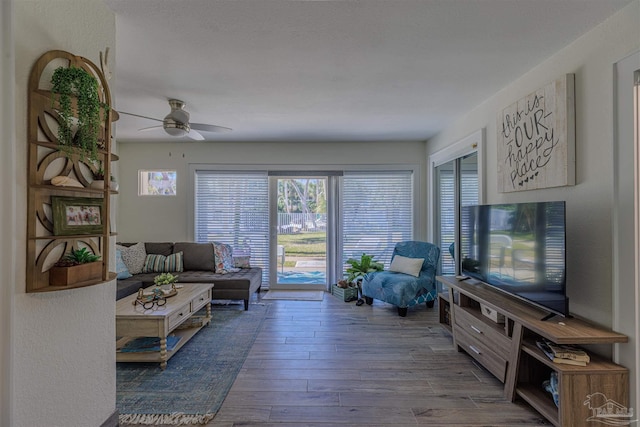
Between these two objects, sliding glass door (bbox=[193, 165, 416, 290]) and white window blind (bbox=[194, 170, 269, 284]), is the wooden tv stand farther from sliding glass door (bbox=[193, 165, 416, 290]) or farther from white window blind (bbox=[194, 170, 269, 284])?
white window blind (bbox=[194, 170, 269, 284])

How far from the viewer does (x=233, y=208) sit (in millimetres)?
5305

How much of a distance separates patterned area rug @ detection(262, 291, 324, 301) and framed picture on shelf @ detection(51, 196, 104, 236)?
3.54 metres

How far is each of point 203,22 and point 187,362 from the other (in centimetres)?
264

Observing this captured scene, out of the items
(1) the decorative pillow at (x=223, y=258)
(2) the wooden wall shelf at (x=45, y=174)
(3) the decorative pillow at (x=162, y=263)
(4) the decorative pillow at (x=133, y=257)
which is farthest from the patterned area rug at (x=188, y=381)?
(4) the decorative pillow at (x=133, y=257)

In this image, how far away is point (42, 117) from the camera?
4.51 ft

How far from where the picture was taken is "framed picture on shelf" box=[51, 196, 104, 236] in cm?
142

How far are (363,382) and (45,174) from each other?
238 centimetres

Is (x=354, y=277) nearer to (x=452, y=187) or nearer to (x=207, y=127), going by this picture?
(x=452, y=187)

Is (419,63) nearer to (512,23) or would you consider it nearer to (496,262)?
(512,23)

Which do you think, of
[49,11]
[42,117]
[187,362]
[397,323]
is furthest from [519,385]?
[49,11]

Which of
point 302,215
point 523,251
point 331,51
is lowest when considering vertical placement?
point 523,251

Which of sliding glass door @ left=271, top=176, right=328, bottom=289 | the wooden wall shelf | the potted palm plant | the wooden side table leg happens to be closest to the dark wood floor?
the wooden side table leg

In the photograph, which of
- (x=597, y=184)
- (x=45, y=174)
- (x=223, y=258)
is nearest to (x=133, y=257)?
(x=223, y=258)

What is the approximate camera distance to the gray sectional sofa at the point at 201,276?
4.16 meters
